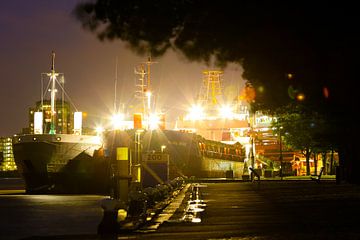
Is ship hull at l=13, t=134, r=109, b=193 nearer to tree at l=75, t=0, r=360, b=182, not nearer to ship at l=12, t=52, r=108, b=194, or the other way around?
ship at l=12, t=52, r=108, b=194

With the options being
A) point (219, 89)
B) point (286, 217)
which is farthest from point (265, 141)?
point (286, 217)

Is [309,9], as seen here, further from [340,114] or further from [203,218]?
[203,218]

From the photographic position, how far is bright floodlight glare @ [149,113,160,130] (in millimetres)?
81375

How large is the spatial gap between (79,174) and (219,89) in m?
48.2

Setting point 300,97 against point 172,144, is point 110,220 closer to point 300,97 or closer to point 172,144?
point 300,97

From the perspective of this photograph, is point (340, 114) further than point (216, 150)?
No

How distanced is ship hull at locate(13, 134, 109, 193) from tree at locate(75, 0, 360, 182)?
45831mm

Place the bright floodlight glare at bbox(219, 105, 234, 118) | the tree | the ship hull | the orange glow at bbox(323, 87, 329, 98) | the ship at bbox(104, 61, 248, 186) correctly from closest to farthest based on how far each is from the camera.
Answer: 1. the tree
2. the orange glow at bbox(323, 87, 329, 98)
3. the ship hull
4. the ship at bbox(104, 61, 248, 186)
5. the bright floodlight glare at bbox(219, 105, 234, 118)

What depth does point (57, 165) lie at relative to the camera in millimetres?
59094

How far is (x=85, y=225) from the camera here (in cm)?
1938

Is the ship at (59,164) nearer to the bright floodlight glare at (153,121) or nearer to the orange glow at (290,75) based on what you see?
the bright floodlight glare at (153,121)

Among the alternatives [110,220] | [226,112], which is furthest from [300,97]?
[226,112]

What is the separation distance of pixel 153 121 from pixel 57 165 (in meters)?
24.6

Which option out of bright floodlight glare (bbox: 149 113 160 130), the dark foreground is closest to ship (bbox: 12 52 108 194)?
bright floodlight glare (bbox: 149 113 160 130)
